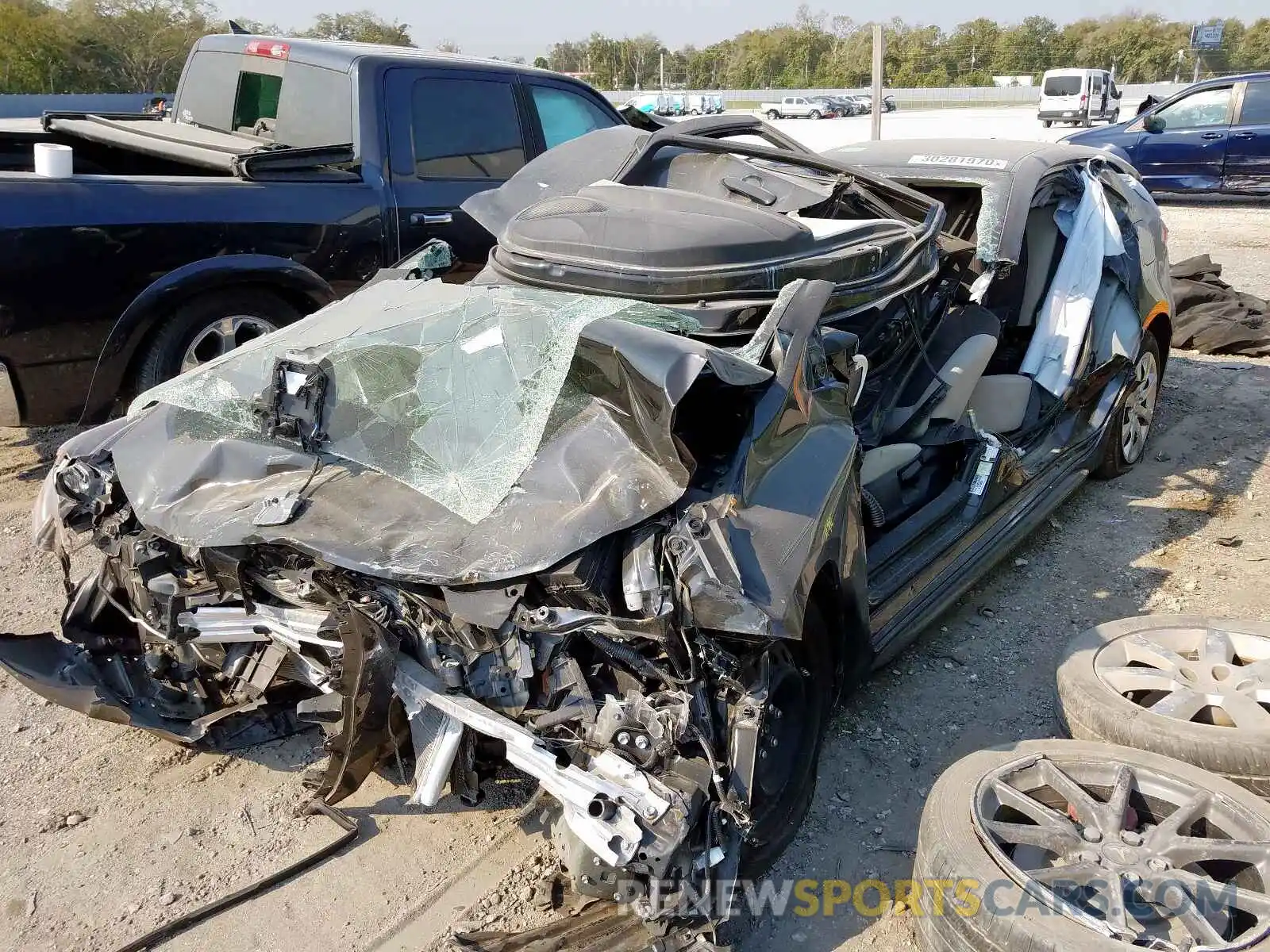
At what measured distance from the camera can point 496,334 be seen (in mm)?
2895

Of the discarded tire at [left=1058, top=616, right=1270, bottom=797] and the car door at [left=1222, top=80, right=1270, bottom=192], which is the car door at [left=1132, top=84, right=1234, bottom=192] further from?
the discarded tire at [left=1058, top=616, right=1270, bottom=797]

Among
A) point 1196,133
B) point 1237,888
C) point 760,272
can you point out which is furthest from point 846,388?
point 1196,133

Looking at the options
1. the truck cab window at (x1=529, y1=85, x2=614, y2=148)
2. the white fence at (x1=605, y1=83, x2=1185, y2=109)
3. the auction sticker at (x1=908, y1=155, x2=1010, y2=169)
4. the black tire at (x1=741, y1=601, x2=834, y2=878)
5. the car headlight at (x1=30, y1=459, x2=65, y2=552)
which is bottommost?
the black tire at (x1=741, y1=601, x2=834, y2=878)

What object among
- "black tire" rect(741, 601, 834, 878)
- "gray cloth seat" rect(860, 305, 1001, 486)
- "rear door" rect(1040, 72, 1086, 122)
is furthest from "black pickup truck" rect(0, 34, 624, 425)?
"rear door" rect(1040, 72, 1086, 122)

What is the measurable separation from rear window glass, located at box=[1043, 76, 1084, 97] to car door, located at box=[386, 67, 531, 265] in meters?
30.3

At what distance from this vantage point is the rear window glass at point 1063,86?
31125mm

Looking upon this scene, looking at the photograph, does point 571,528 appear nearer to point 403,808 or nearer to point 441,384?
point 441,384

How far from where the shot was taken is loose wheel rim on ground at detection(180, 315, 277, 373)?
498cm

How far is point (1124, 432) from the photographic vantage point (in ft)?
17.4

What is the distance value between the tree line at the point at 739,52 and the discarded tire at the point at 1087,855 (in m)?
14.2

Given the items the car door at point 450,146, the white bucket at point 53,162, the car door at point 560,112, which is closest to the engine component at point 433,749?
the car door at point 450,146

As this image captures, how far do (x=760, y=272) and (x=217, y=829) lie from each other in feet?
7.88

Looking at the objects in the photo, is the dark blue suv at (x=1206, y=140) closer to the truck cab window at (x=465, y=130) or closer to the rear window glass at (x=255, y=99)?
the truck cab window at (x=465, y=130)

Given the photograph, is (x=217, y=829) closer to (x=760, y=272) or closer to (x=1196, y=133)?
→ (x=760, y=272)
